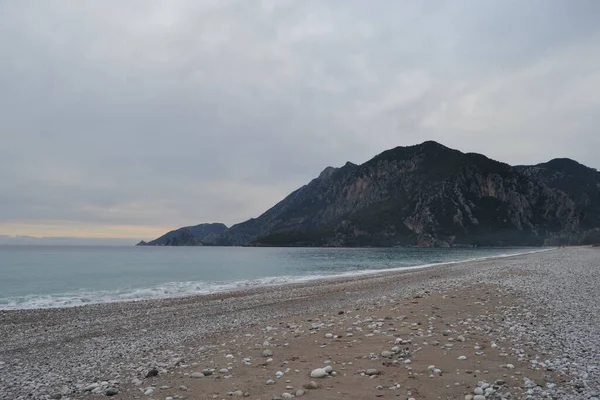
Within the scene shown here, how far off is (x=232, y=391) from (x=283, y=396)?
1095 millimetres

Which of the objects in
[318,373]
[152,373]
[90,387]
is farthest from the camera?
[152,373]

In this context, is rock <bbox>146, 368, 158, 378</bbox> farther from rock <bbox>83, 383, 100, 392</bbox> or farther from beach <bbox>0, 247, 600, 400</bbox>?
rock <bbox>83, 383, 100, 392</bbox>

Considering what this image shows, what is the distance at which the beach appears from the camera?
717 cm

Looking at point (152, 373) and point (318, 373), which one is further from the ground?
point (318, 373)

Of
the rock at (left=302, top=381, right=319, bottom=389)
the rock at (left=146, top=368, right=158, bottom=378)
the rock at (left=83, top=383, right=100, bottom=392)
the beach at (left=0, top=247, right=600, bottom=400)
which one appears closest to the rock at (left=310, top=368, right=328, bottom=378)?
the beach at (left=0, top=247, right=600, bottom=400)

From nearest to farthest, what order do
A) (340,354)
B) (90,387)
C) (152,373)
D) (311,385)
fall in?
(311,385) → (90,387) → (152,373) → (340,354)

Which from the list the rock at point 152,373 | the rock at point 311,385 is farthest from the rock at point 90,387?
the rock at point 311,385

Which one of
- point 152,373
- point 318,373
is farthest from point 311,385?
point 152,373

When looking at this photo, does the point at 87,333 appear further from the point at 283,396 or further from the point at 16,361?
the point at 283,396

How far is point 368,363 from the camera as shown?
8469 millimetres

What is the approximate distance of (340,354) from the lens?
30.6 ft

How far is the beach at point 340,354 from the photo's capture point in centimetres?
717

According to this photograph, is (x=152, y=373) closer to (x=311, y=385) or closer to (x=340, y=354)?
(x=311, y=385)

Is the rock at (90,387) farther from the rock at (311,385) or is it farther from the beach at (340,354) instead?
the rock at (311,385)
